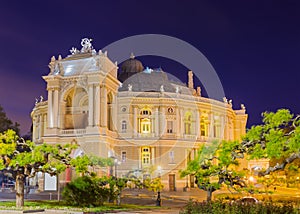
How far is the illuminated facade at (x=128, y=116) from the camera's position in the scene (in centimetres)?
5716

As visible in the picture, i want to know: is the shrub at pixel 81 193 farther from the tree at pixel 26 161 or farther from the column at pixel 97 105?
the column at pixel 97 105

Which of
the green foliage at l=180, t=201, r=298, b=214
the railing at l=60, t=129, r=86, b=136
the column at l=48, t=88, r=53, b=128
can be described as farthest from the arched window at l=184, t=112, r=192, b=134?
the green foliage at l=180, t=201, r=298, b=214

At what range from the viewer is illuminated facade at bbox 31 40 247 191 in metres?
57.2

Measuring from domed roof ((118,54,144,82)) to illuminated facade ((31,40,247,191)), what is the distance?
0.17m

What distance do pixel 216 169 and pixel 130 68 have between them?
53645 millimetres

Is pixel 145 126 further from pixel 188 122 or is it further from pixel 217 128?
pixel 217 128

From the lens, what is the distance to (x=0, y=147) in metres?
Answer: 28.4

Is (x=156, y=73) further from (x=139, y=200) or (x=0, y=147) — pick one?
(x=0, y=147)

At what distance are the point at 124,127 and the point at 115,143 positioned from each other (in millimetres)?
4025

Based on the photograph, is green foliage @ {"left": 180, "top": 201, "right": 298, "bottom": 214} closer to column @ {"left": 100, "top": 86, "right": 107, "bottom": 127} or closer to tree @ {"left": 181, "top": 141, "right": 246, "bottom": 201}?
tree @ {"left": 181, "top": 141, "right": 246, "bottom": 201}

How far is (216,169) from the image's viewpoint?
82.7 ft

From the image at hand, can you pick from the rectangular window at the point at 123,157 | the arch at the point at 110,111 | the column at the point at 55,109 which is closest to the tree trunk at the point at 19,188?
the column at the point at 55,109

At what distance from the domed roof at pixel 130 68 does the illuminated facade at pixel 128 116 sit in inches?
6.7

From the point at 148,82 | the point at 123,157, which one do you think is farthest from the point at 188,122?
the point at 123,157
